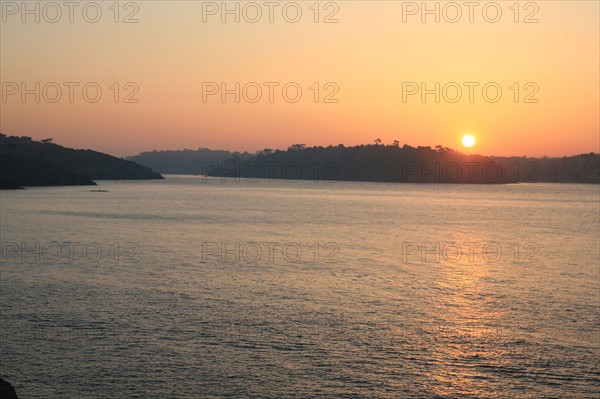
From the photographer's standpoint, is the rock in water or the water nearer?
the rock in water

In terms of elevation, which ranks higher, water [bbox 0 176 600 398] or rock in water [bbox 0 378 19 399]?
rock in water [bbox 0 378 19 399]

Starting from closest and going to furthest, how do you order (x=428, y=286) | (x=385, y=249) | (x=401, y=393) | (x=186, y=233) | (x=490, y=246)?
(x=401, y=393) < (x=428, y=286) < (x=385, y=249) < (x=490, y=246) < (x=186, y=233)

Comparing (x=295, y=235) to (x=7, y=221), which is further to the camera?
(x=7, y=221)

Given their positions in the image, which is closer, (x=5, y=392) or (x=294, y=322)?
(x=5, y=392)

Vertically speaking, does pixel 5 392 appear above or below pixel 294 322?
above

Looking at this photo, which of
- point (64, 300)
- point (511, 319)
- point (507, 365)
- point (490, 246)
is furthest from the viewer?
point (490, 246)

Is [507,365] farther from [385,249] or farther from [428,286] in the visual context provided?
[385,249]

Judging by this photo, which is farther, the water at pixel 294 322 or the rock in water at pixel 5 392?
the water at pixel 294 322

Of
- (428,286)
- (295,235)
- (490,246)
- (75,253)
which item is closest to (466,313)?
(428,286)

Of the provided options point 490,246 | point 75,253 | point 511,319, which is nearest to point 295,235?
point 490,246

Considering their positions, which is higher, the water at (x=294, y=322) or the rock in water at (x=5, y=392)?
the rock in water at (x=5, y=392)

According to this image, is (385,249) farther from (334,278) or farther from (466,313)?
(466,313)
